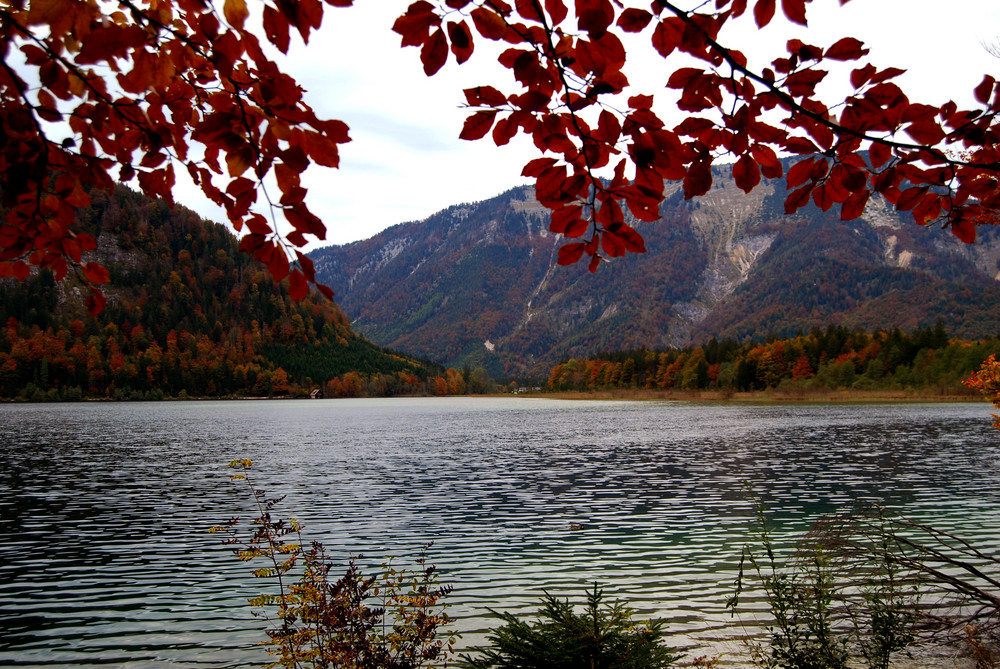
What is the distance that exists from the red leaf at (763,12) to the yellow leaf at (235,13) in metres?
2.11

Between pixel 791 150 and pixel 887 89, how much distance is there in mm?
404

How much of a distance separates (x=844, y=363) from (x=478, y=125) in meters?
155

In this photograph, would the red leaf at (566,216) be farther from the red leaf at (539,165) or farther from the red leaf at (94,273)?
the red leaf at (94,273)

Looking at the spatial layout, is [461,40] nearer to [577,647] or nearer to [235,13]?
[235,13]

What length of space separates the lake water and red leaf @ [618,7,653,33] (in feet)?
37.7

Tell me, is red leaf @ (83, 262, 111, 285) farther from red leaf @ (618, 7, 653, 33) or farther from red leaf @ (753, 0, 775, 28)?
red leaf @ (753, 0, 775, 28)

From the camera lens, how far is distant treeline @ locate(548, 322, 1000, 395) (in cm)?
12594

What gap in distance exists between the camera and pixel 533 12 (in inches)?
92.7

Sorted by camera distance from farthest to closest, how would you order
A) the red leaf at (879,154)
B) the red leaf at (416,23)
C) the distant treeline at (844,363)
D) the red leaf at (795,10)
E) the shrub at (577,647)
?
the distant treeline at (844,363)
the shrub at (577,647)
the red leaf at (879,154)
the red leaf at (795,10)
the red leaf at (416,23)

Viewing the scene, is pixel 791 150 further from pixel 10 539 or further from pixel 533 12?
pixel 10 539

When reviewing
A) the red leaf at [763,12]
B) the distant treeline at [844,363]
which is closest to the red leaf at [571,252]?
the red leaf at [763,12]

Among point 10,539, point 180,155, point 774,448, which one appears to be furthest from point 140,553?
point 774,448

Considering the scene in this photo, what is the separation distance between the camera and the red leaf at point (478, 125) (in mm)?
2393

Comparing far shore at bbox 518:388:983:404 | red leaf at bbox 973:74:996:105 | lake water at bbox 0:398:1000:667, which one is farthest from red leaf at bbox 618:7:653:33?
far shore at bbox 518:388:983:404
